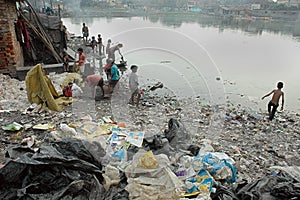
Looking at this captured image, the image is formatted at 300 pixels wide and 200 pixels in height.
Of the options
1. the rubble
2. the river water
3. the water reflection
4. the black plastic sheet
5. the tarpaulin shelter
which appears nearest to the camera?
the black plastic sheet

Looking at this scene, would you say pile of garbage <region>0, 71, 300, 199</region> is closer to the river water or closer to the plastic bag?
the plastic bag

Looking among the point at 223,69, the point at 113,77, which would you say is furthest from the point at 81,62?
the point at 223,69

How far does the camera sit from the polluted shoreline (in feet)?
7.04

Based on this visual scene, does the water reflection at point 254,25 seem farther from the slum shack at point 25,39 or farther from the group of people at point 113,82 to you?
the group of people at point 113,82

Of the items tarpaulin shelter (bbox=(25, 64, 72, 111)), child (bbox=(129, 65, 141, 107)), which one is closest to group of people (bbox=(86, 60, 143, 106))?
child (bbox=(129, 65, 141, 107))

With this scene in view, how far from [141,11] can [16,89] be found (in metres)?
48.0

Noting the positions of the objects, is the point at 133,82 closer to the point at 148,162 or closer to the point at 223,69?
the point at 148,162

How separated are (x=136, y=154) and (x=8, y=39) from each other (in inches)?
218

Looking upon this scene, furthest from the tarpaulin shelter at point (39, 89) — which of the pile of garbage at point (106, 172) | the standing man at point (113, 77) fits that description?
the pile of garbage at point (106, 172)

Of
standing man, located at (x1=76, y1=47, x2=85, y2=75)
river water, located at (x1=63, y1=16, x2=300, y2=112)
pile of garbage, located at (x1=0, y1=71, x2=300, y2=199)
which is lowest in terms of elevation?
river water, located at (x1=63, y1=16, x2=300, y2=112)

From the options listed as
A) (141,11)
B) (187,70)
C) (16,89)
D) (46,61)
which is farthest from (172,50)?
(141,11)

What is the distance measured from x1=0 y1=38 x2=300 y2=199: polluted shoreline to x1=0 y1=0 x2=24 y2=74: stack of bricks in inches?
41.0

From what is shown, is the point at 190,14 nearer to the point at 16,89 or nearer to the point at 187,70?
the point at 187,70

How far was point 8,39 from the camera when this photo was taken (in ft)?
20.7
